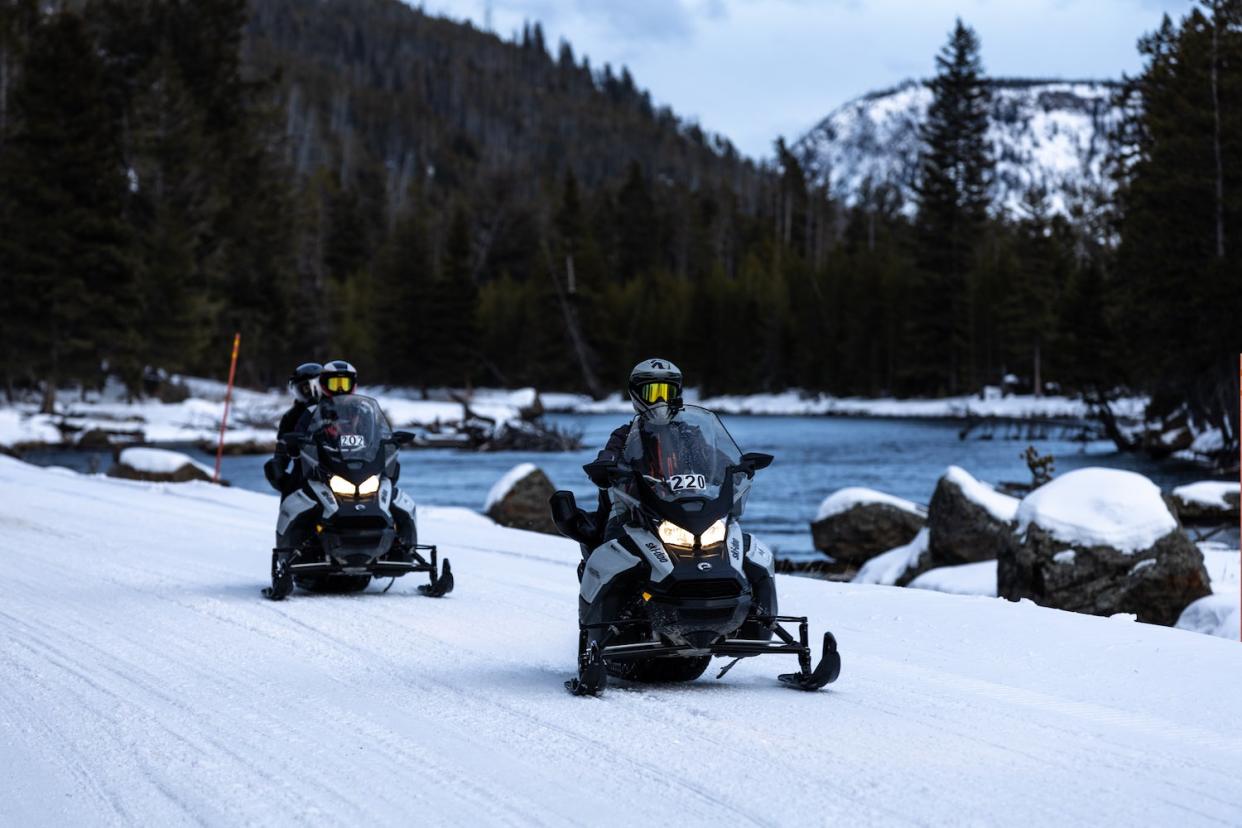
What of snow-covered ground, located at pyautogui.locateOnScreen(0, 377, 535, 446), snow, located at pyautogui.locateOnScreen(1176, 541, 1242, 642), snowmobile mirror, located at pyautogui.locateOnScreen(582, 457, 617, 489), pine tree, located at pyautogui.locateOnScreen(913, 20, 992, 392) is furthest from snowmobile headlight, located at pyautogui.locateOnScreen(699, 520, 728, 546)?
pine tree, located at pyautogui.locateOnScreen(913, 20, 992, 392)

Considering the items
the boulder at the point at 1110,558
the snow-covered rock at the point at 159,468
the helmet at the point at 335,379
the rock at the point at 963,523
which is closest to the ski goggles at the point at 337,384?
the helmet at the point at 335,379

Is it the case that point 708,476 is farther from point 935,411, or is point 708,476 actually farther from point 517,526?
point 935,411

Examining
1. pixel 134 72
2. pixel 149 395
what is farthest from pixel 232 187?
pixel 149 395

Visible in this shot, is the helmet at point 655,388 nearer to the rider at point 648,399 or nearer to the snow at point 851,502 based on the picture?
the rider at point 648,399

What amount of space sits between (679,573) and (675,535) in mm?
229

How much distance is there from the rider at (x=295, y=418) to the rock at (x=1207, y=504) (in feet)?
57.9

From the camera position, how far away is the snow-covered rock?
26875 millimetres

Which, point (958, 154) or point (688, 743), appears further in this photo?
point (958, 154)

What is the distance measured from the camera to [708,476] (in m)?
7.64

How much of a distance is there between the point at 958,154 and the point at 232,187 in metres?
48.7

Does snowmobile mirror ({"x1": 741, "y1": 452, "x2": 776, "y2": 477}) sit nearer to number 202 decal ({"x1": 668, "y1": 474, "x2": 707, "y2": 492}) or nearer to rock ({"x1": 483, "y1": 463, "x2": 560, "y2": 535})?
number 202 decal ({"x1": 668, "y1": 474, "x2": 707, "y2": 492})

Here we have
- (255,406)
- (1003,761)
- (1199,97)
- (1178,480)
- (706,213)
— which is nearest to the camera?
(1003,761)

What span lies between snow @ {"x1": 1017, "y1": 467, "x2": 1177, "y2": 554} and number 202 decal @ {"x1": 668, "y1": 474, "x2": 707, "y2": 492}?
6.76 m

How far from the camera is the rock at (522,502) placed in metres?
23.5
